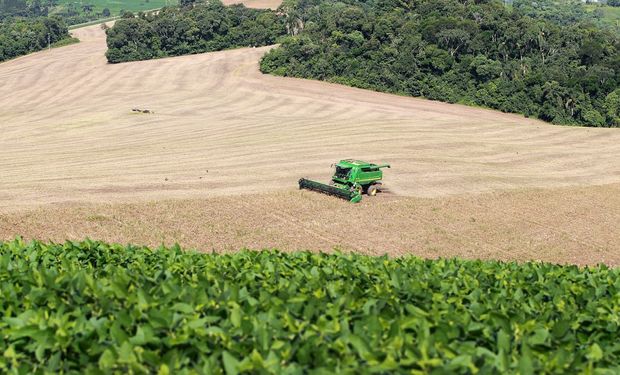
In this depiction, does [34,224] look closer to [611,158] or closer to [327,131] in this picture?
[327,131]

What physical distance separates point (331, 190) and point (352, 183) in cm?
125

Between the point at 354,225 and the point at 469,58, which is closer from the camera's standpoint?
the point at 354,225

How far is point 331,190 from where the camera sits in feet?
134

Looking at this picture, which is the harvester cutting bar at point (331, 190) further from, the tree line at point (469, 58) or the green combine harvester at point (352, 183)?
the tree line at point (469, 58)

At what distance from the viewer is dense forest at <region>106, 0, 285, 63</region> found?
120m

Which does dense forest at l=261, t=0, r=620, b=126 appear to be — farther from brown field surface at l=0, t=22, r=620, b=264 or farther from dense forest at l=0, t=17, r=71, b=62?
dense forest at l=0, t=17, r=71, b=62

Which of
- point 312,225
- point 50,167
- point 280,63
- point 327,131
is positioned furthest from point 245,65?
point 312,225

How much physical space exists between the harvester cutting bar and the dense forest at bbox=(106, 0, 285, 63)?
83519 mm

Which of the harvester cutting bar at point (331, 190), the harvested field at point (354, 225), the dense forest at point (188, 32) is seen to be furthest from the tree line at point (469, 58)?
the harvester cutting bar at point (331, 190)

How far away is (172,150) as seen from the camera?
5700 centimetres

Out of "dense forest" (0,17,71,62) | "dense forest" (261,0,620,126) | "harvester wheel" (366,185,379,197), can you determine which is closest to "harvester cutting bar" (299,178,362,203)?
"harvester wheel" (366,185,379,197)

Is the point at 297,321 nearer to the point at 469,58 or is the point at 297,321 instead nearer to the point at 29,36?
the point at 469,58

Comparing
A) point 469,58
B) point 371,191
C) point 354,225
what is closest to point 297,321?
point 354,225

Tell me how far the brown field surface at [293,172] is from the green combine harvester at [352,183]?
682 millimetres
